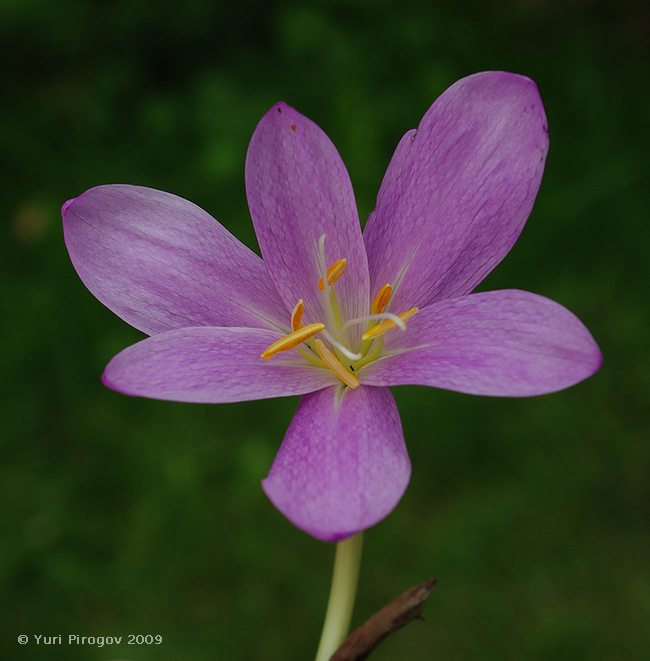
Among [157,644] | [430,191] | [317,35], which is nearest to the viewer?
[430,191]

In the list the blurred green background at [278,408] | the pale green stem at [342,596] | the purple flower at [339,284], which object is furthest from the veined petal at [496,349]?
the blurred green background at [278,408]

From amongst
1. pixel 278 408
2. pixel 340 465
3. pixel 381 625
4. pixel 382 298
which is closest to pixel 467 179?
pixel 382 298

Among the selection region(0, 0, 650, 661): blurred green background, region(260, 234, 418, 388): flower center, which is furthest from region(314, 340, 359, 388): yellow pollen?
region(0, 0, 650, 661): blurred green background

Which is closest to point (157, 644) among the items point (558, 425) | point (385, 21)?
point (558, 425)

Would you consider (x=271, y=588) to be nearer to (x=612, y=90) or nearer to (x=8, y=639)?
(x=8, y=639)

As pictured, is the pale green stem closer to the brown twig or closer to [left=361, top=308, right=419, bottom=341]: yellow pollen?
the brown twig

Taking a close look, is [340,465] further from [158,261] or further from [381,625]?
[158,261]
